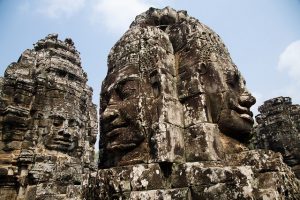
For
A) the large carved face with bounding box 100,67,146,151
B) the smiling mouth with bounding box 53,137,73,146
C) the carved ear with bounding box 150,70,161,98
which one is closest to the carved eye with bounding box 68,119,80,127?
the smiling mouth with bounding box 53,137,73,146

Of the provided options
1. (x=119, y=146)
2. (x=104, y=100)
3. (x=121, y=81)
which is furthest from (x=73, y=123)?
(x=119, y=146)

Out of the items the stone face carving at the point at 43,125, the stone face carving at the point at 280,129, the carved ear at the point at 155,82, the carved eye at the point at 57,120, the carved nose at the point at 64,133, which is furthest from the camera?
the stone face carving at the point at 280,129

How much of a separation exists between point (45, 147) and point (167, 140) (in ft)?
20.6

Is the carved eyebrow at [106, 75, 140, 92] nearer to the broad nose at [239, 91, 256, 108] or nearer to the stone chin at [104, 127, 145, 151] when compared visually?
the stone chin at [104, 127, 145, 151]

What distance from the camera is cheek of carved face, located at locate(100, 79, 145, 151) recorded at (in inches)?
142

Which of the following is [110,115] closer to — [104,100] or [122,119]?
[122,119]

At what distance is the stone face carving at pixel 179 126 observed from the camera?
10.4ft

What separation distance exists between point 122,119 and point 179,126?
79cm

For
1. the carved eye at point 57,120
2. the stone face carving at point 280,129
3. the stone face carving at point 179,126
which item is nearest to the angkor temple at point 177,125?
the stone face carving at point 179,126

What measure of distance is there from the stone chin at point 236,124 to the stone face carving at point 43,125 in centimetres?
529

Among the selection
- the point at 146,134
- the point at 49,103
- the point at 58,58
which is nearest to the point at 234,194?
the point at 146,134

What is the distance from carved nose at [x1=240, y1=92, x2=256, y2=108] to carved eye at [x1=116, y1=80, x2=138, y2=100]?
5.02 ft

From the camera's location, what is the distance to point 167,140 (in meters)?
3.40

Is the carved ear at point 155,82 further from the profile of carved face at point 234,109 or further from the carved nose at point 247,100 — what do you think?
the carved nose at point 247,100
